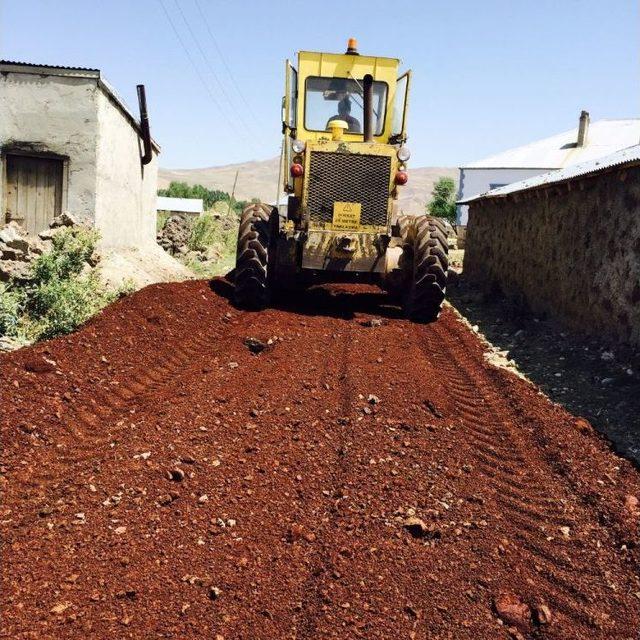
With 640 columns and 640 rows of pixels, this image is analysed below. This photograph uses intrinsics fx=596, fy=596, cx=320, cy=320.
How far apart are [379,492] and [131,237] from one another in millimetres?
11348

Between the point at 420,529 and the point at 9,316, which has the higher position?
the point at 9,316

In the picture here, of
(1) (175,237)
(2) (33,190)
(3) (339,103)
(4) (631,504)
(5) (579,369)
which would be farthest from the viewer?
(1) (175,237)

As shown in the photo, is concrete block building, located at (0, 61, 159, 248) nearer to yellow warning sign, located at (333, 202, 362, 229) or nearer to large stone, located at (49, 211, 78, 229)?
large stone, located at (49, 211, 78, 229)

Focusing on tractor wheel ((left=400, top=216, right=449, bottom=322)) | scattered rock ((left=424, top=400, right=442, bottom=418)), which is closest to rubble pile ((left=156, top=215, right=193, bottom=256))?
tractor wheel ((left=400, top=216, right=449, bottom=322))

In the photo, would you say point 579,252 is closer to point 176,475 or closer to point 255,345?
point 255,345

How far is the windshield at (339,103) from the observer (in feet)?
29.2

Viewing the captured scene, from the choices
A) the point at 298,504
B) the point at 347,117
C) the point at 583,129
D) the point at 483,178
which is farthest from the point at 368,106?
the point at 583,129

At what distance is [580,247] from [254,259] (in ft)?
15.9

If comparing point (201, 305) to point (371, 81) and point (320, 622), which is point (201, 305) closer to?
point (371, 81)

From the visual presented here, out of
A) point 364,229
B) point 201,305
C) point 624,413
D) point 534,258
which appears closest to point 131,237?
point 201,305

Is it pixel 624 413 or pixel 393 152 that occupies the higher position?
pixel 393 152

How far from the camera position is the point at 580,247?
888 centimetres

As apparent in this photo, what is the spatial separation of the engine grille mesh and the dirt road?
288cm

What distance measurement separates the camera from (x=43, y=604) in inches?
105
